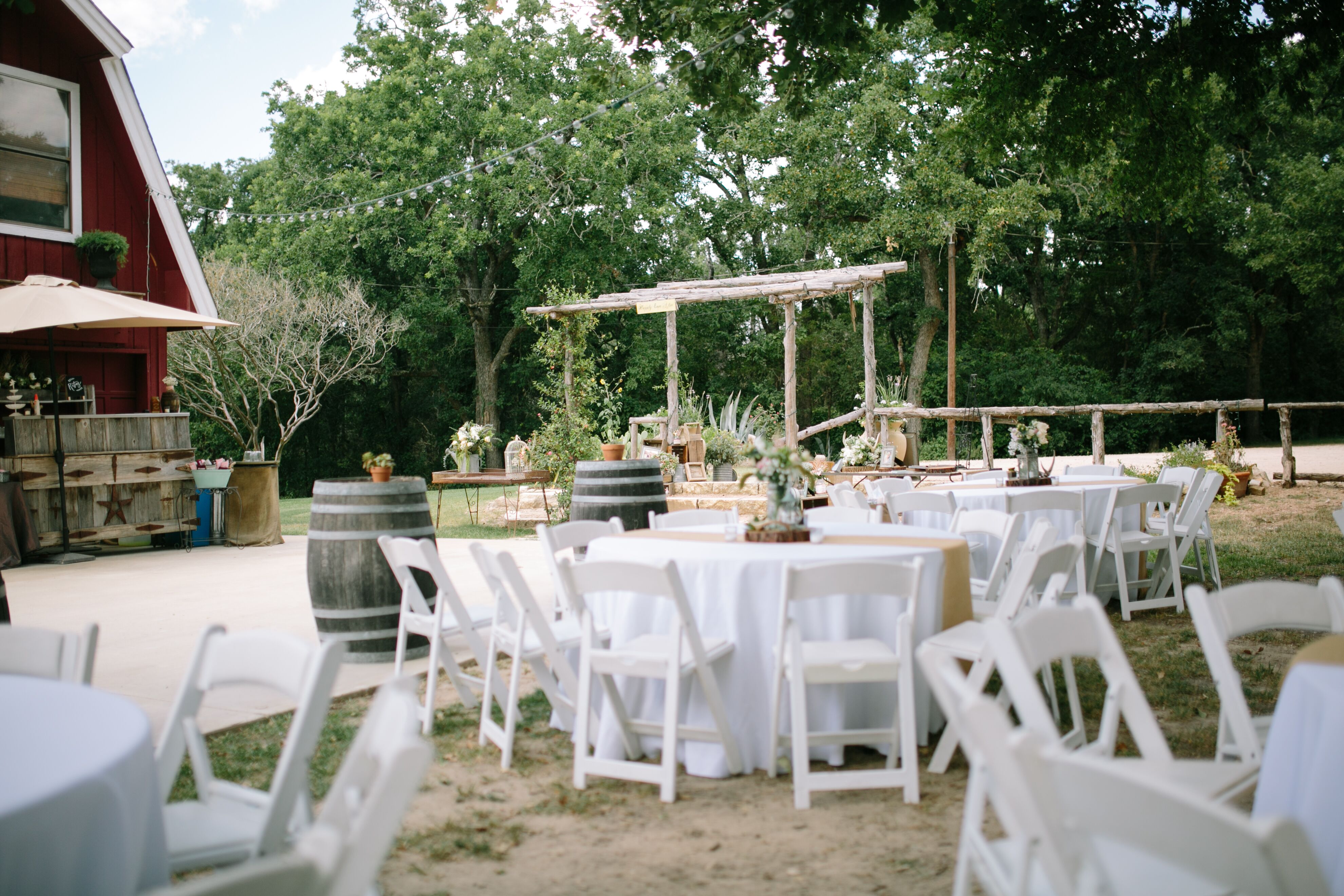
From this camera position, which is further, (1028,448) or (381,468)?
(1028,448)

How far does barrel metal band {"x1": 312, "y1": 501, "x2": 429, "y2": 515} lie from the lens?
5.14 meters

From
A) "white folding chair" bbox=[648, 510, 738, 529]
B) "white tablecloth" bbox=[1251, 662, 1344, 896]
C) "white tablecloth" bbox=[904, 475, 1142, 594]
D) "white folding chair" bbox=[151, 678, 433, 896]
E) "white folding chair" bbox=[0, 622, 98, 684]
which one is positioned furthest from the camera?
"white tablecloth" bbox=[904, 475, 1142, 594]

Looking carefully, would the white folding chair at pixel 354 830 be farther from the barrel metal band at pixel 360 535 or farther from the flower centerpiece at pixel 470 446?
the flower centerpiece at pixel 470 446

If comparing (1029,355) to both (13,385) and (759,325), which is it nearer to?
(759,325)

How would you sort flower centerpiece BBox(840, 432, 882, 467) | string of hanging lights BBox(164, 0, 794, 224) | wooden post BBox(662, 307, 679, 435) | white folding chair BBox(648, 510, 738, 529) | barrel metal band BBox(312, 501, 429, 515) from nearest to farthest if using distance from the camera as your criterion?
white folding chair BBox(648, 510, 738, 529), barrel metal band BBox(312, 501, 429, 515), flower centerpiece BBox(840, 432, 882, 467), wooden post BBox(662, 307, 679, 435), string of hanging lights BBox(164, 0, 794, 224)

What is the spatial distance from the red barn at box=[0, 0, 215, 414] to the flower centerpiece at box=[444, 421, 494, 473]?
3140 millimetres

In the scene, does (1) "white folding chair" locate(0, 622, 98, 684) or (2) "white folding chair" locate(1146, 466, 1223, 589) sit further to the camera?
(2) "white folding chair" locate(1146, 466, 1223, 589)

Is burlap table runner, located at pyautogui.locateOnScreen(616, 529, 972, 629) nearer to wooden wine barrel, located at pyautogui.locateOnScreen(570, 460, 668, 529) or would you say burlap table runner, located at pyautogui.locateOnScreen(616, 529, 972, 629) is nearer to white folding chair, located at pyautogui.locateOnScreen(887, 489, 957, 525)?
white folding chair, located at pyautogui.locateOnScreen(887, 489, 957, 525)

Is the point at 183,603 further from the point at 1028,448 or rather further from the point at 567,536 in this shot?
the point at 1028,448

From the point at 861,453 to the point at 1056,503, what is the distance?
4.67 metres

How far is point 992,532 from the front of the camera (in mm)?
4805

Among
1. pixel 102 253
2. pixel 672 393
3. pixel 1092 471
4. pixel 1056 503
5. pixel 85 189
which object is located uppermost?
pixel 85 189

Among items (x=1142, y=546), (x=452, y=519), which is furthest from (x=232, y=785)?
(x=452, y=519)

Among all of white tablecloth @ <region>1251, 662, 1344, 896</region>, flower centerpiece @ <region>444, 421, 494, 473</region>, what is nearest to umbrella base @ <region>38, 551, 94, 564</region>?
flower centerpiece @ <region>444, 421, 494, 473</region>
